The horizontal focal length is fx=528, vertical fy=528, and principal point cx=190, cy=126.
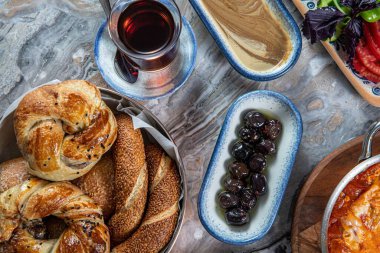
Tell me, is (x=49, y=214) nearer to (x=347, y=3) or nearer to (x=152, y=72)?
(x=152, y=72)

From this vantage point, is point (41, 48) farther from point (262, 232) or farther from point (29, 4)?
point (262, 232)

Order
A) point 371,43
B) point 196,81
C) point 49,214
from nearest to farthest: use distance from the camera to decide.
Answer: point 49,214 < point 371,43 < point 196,81

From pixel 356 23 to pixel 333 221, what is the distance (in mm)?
588

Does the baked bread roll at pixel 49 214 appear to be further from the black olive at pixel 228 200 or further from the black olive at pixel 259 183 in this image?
the black olive at pixel 259 183

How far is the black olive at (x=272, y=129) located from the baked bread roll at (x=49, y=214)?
55cm

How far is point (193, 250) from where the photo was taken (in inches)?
64.1

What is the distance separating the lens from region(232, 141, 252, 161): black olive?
5.11ft

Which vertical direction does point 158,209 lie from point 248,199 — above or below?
above

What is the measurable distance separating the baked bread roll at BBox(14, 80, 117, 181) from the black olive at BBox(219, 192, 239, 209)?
374 mm

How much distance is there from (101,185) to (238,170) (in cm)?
39

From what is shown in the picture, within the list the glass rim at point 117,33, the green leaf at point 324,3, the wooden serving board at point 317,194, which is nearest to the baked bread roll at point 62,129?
the glass rim at point 117,33

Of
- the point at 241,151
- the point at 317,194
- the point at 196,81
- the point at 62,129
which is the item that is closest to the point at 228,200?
the point at 241,151

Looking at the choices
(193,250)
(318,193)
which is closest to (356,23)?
(318,193)

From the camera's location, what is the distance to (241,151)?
1.56 meters
